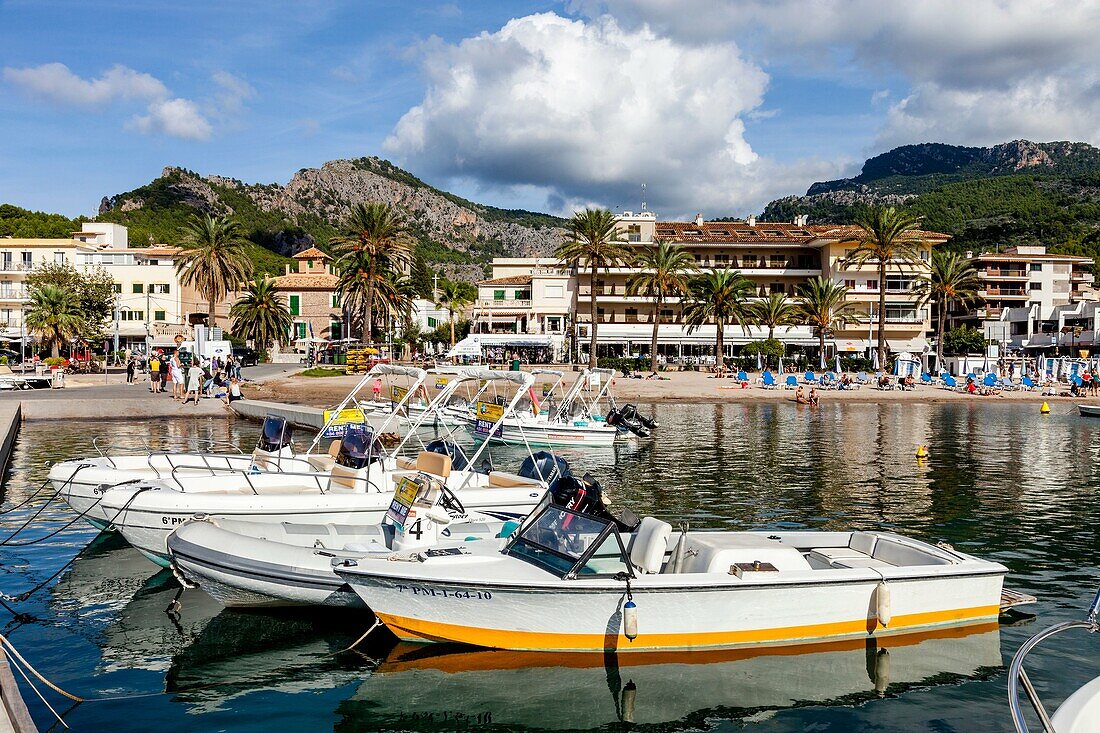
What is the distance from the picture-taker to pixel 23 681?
32.6 ft

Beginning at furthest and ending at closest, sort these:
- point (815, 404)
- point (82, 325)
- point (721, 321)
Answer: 1. point (721, 321)
2. point (82, 325)
3. point (815, 404)

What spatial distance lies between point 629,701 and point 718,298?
67.1m

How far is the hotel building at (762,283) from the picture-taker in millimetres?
83688

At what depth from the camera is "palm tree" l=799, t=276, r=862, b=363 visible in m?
75.8

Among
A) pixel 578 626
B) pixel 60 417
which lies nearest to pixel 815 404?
pixel 60 417

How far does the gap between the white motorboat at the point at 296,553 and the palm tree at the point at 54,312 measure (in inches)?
2445

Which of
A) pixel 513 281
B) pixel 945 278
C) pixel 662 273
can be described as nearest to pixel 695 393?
pixel 662 273

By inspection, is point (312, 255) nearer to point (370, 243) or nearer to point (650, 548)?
point (370, 243)

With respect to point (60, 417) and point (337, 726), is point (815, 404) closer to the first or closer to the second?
point (60, 417)

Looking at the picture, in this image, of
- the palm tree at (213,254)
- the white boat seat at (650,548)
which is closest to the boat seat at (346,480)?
the white boat seat at (650,548)

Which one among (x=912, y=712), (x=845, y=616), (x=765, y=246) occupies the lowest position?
(x=912, y=712)

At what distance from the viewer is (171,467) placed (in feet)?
56.6

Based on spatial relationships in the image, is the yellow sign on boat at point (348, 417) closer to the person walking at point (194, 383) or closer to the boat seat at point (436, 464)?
the boat seat at point (436, 464)

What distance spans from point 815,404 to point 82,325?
56113 mm
